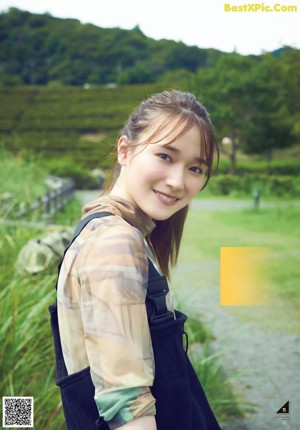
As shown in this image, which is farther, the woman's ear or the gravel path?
the gravel path

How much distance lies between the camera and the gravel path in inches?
77.2

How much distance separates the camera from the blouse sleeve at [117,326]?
71 centimetres

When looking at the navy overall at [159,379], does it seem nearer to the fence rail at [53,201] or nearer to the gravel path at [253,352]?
the gravel path at [253,352]

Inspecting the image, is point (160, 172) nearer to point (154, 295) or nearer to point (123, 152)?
point (123, 152)

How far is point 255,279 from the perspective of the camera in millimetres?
1961

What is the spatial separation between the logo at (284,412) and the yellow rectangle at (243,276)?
359 millimetres

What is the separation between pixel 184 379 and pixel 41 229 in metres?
1.70

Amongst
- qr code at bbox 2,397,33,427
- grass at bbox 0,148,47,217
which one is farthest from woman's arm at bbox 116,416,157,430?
grass at bbox 0,148,47,217

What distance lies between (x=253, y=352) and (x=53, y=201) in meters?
1.03

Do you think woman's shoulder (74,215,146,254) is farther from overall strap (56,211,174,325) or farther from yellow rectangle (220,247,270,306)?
yellow rectangle (220,247,270,306)

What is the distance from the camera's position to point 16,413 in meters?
1.72

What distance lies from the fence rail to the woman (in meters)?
1.37

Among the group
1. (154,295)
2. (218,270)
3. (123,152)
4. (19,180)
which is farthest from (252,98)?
(154,295)

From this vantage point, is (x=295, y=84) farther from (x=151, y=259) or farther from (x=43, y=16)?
(x=151, y=259)
